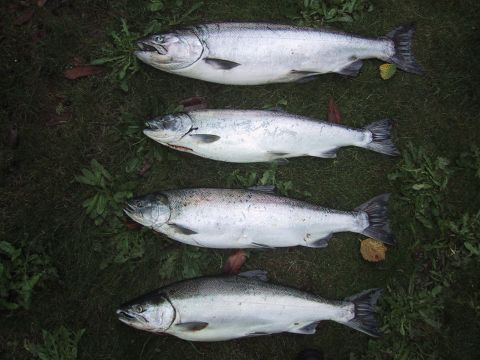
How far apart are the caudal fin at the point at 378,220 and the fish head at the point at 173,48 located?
2460 mm

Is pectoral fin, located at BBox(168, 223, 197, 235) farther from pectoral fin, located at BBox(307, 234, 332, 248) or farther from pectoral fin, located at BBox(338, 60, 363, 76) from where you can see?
pectoral fin, located at BBox(338, 60, 363, 76)

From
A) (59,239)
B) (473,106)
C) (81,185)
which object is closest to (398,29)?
(473,106)

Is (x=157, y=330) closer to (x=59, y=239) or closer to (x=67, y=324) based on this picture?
(x=67, y=324)

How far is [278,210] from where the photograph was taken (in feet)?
13.6

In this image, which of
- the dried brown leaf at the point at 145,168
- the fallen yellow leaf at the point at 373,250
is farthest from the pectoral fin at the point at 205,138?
the fallen yellow leaf at the point at 373,250

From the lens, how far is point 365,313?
169 inches

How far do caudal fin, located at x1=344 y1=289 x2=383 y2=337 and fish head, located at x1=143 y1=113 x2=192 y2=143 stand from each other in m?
2.52

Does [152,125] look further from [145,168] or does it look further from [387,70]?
[387,70]

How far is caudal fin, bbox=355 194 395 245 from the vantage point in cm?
441

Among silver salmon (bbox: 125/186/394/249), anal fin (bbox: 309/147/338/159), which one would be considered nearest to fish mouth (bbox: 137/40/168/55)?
silver salmon (bbox: 125/186/394/249)

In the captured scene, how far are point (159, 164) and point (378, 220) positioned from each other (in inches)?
98.4

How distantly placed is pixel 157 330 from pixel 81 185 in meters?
1.75

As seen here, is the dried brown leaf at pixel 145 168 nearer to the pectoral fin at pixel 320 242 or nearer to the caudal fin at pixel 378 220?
the pectoral fin at pixel 320 242

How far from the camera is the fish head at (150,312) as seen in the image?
3.86 meters
